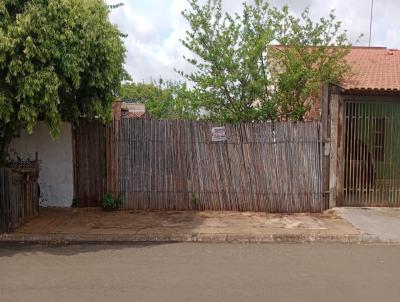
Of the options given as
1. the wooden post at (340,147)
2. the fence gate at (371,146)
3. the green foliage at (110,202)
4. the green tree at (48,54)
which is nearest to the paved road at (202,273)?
the green tree at (48,54)

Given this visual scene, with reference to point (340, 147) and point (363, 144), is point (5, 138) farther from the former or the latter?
point (363, 144)

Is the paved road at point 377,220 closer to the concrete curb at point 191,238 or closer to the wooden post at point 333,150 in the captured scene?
the concrete curb at point 191,238

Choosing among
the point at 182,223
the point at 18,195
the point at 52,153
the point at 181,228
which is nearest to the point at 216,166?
the point at 182,223

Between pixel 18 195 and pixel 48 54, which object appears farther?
pixel 18 195

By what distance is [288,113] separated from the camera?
12516 millimetres

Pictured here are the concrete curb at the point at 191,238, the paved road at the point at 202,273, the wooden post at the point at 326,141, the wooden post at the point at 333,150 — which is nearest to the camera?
the paved road at the point at 202,273

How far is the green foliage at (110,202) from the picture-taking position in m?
11.2

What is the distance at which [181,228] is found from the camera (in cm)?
955

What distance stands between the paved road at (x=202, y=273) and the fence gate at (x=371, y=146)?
10.6 ft

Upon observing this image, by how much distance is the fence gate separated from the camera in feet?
38.1

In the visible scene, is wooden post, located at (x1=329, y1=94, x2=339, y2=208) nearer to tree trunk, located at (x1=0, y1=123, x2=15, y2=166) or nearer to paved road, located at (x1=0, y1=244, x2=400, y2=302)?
paved road, located at (x1=0, y1=244, x2=400, y2=302)

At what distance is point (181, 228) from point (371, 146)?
5.17 meters

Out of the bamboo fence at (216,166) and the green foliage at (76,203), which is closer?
the bamboo fence at (216,166)

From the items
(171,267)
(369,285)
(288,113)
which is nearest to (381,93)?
(288,113)
